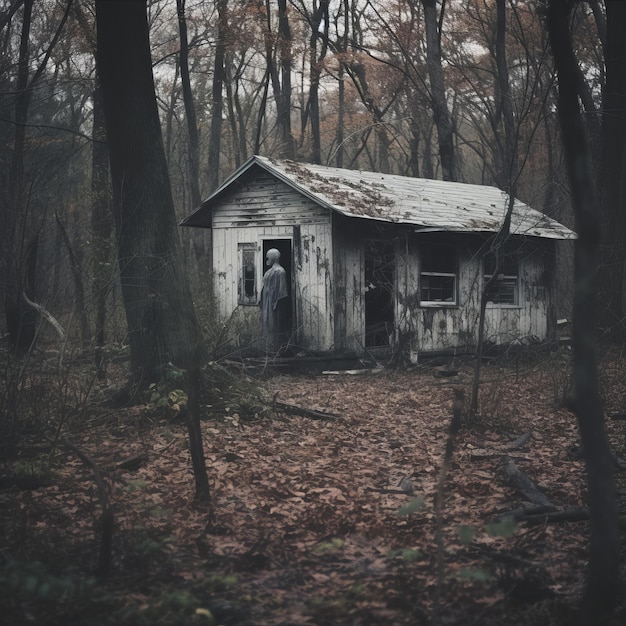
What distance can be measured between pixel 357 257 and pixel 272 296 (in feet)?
6.96

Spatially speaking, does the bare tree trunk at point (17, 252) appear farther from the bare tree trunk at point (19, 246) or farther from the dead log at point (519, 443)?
the dead log at point (519, 443)

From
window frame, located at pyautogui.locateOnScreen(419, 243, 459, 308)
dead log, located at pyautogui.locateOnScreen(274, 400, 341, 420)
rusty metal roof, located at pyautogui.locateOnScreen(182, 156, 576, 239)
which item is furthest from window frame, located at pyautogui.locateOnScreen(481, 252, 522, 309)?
dead log, located at pyautogui.locateOnScreen(274, 400, 341, 420)

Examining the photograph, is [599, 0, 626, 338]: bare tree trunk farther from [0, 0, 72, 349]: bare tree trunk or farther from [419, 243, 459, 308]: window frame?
[0, 0, 72, 349]: bare tree trunk

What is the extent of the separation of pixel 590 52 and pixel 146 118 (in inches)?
814

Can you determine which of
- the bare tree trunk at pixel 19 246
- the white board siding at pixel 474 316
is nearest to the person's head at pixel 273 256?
the white board siding at pixel 474 316

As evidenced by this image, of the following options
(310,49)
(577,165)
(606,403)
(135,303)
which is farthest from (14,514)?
(310,49)

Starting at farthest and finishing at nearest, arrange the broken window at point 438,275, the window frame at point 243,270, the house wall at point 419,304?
the broken window at point 438,275
the window frame at point 243,270
the house wall at point 419,304

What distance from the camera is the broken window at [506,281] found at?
18.0 meters

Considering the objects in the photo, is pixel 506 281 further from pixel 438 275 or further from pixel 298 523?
pixel 298 523

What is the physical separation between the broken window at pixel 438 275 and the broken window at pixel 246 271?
3.77 m

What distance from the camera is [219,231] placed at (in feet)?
55.2

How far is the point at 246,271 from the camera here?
1645 cm

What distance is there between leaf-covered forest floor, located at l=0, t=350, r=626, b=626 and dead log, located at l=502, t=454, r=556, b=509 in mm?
105

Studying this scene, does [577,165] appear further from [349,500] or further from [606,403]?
[606,403]
